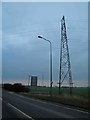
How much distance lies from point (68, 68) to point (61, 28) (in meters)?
8.21

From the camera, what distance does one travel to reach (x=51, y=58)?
167 ft

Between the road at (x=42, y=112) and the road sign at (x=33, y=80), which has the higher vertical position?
the road sign at (x=33, y=80)

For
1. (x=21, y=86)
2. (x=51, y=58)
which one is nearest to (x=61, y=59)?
(x=51, y=58)

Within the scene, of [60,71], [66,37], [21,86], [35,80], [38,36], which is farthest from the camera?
[21,86]

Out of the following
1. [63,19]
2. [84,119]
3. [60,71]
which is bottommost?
[84,119]

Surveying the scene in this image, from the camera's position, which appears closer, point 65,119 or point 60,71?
point 65,119

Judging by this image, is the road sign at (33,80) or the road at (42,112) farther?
the road sign at (33,80)

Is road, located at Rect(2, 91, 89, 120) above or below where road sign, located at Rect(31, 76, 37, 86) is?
below

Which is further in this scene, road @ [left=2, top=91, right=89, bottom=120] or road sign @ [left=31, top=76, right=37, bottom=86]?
road sign @ [left=31, top=76, right=37, bottom=86]

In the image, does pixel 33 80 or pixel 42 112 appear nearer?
pixel 42 112

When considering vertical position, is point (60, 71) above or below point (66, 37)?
below

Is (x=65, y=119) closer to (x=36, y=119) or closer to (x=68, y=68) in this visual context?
(x=36, y=119)

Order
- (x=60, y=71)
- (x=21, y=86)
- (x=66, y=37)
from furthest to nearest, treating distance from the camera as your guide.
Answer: (x=21, y=86) < (x=66, y=37) < (x=60, y=71)

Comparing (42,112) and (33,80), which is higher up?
(33,80)
